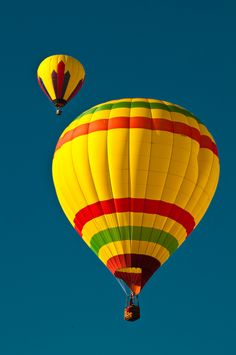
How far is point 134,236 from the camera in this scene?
2795cm

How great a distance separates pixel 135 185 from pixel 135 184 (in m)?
0.02

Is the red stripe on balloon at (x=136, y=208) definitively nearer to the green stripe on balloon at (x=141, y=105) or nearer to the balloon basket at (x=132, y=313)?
the balloon basket at (x=132, y=313)

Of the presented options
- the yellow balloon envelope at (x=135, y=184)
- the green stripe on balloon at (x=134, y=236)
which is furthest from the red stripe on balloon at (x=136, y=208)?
the green stripe on balloon at (x=134, y=236)

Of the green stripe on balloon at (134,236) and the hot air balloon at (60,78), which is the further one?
the hot air balloon at (60,78)

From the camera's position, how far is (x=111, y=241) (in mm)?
28172

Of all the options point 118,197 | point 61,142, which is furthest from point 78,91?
point 118,197

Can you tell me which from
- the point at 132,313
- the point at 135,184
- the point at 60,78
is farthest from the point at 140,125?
the point at 60,78

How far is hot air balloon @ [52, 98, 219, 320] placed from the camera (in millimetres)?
28031

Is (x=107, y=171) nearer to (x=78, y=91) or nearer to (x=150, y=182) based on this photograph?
(x=150, y=182)

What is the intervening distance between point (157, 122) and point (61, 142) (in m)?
2.48

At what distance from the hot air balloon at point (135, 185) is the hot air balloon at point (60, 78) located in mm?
4489

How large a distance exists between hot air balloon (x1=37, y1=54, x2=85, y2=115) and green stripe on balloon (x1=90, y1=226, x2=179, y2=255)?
6.21m

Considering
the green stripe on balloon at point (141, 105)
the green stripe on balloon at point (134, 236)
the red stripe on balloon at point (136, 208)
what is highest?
the green stripe on balloon at point (141, 105)

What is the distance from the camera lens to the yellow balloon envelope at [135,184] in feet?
92.0
